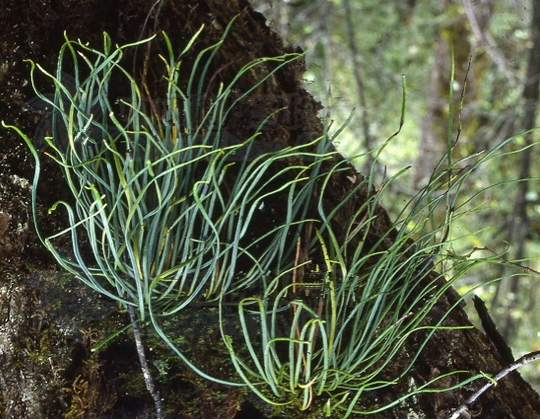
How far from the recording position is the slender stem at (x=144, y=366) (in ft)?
1.72

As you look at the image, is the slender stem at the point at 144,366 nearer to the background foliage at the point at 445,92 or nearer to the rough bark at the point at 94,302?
the rough bark at the point at 94,302

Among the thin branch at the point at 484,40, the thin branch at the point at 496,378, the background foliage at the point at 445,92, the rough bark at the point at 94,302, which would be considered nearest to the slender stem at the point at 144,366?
the rough bark at the point at 94,302

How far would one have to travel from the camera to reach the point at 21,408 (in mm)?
539

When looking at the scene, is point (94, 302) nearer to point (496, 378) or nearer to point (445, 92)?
point (496, 378)

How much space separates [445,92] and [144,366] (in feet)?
5.06

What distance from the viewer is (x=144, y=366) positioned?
0.54m

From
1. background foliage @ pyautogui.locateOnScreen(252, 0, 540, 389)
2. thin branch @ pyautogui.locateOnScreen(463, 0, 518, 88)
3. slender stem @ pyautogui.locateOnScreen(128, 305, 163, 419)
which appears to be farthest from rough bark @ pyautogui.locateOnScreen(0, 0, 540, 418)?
thin branch @ pyautogui.locateOnScreen(463, 0, 518, 88)

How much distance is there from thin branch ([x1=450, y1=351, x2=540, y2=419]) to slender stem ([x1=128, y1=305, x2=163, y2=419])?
0.27m

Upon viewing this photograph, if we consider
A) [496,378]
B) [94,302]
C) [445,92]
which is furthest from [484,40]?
[94,302]

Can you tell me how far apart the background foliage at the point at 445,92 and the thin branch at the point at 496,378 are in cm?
66

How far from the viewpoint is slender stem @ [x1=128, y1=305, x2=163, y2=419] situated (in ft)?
1.72

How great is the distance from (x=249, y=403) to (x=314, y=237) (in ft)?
0.55

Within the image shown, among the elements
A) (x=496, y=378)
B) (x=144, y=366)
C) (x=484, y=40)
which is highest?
(x=484, y=40)

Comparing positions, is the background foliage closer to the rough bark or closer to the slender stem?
the rough bark
